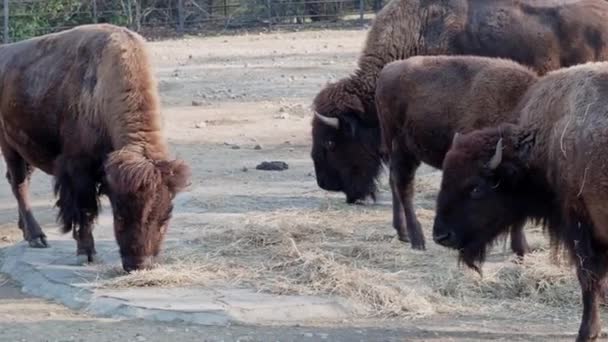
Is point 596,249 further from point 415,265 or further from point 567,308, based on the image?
point 415,265

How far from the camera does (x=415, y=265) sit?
26.4 feet

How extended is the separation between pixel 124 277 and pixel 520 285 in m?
2.45

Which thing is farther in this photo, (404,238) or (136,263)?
(404,238)

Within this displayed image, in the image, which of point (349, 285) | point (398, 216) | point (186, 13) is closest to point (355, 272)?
point (349, 285)

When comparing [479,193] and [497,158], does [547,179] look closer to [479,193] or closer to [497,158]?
[497,158]

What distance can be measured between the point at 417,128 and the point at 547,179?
196cm

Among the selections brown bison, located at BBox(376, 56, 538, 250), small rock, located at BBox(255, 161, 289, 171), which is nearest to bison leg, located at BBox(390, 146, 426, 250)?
brown bison, located at BBox(376, 56, 538, 250)

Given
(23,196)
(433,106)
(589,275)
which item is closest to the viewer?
(589,275)

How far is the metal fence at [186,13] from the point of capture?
84.9 ft

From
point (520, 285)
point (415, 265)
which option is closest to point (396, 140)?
point (415, 265)

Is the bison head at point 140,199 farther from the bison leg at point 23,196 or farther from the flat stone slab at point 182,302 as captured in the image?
the bison leg at point 23,196

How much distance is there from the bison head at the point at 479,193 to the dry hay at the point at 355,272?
0.57 metres

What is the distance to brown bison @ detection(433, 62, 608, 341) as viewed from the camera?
607 cm

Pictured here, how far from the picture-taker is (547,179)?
6457 mm
